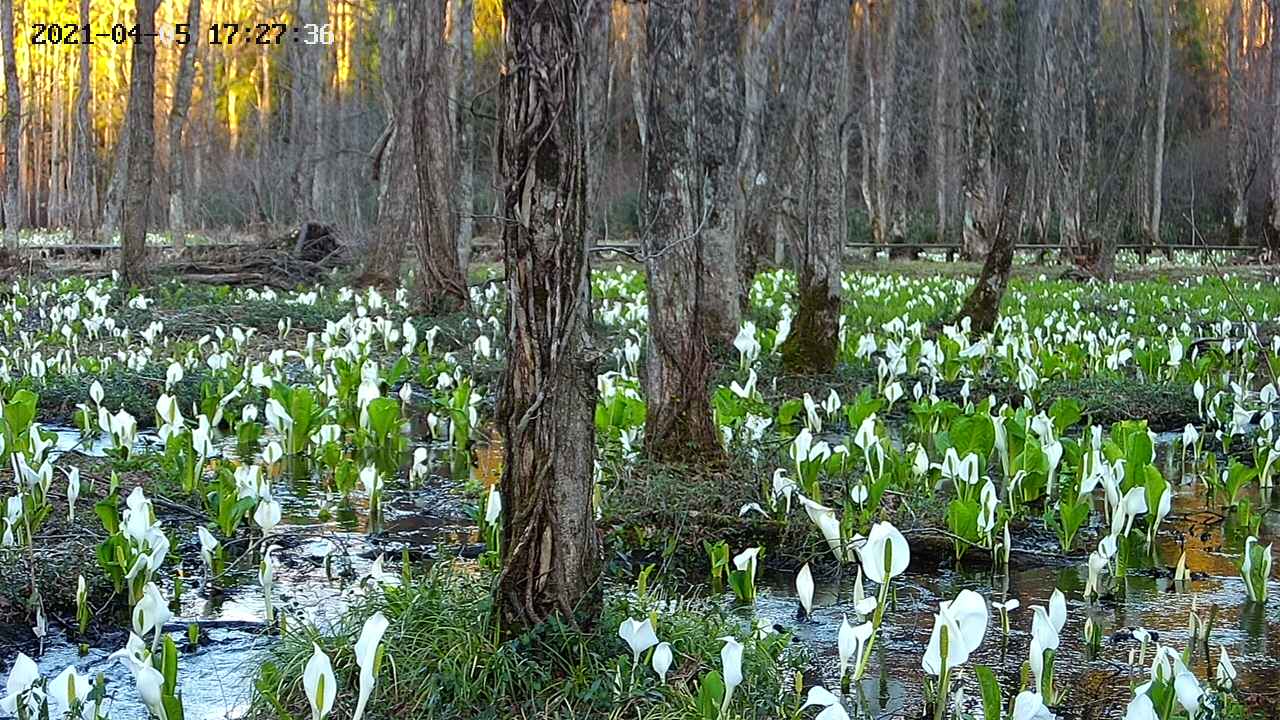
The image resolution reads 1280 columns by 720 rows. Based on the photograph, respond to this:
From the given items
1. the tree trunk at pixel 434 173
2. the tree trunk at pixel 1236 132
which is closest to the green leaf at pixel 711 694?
the tree trunk at pixel 434 173

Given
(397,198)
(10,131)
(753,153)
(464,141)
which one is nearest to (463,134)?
(464,141)

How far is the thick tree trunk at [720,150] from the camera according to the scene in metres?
8.12

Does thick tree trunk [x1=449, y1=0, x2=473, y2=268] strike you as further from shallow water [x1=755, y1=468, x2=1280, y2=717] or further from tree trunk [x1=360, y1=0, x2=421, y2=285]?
shallow water [x1=755, y1=468, x2=1280, y2=717]

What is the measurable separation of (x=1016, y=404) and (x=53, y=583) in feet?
19.7

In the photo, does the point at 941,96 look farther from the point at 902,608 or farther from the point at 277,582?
the point at 277,582

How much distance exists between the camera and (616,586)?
458 centimetres

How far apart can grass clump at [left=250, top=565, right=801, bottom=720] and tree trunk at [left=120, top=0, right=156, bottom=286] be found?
1152cm

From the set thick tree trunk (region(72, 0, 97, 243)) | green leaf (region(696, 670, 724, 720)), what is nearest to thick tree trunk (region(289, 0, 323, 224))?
thick tree trunk (region(72, 0, 97, 243))

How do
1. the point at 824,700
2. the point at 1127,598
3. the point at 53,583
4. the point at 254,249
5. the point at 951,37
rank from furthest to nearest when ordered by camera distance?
the point at 951,37 → the point at 254,249 → the point at 1127,598 → the point at 53,583 → the point at 824,700

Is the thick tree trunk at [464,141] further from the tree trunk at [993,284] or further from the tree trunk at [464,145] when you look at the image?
the tree trunk at [993,284]

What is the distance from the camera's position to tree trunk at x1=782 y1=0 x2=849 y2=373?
31.0ft

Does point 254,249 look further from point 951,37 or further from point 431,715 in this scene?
point 951,37

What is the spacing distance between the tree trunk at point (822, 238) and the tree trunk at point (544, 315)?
6.08 m

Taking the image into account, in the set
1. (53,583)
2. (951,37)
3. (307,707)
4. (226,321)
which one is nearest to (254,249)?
(226,321)
